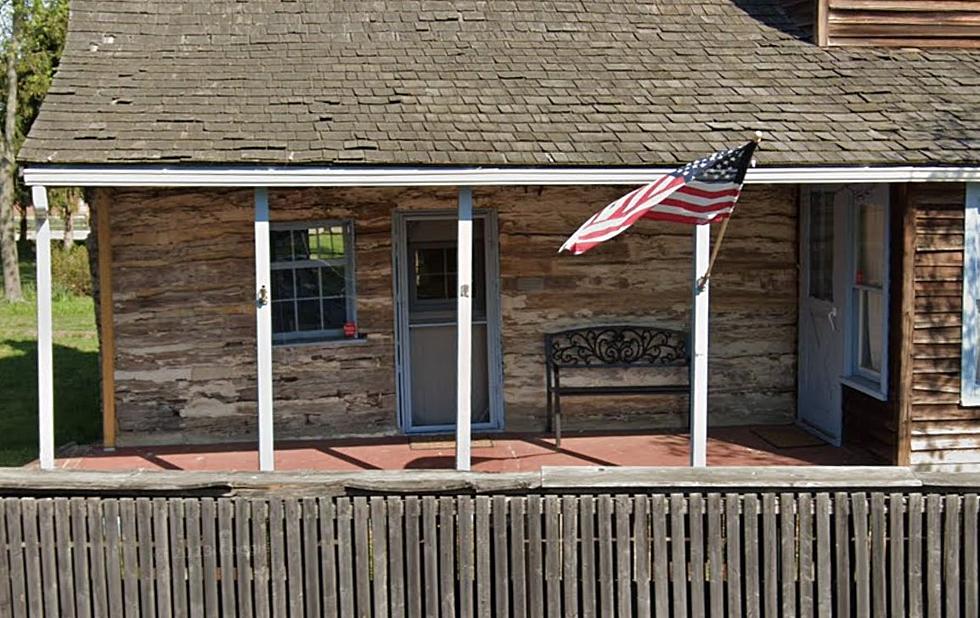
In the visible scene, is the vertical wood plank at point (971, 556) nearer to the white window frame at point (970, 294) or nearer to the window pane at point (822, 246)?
the white window frame at point (970, 294)

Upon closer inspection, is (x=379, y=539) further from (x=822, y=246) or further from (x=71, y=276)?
(x=71, y=276)

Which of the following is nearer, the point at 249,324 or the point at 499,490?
the point at 499,490

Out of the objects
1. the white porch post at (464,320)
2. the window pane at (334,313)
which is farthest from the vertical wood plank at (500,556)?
the window pane at (334,313)

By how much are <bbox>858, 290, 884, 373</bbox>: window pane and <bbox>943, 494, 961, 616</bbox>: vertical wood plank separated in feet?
12.8

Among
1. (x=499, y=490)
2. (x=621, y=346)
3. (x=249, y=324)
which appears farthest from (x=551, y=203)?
(x=499, y=490)

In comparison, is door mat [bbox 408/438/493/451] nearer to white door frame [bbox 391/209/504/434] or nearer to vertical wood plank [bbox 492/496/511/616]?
white door frame [bbox 391/209/504/434]

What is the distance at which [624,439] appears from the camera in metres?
9.85

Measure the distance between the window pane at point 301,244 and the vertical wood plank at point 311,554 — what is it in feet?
16.4

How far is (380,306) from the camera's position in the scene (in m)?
9.80

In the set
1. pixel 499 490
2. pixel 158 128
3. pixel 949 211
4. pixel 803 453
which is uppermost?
pixel 158 128

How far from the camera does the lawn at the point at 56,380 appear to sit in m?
10.2

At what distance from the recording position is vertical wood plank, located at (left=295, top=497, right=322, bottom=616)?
196 inches

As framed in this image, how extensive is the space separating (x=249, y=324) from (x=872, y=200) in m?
5.44

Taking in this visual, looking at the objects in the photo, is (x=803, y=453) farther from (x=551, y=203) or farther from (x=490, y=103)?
(x=490, y=103)
